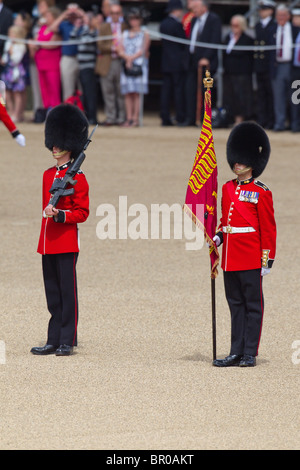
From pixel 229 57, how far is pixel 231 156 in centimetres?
1035

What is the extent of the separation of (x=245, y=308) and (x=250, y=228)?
1.52 feet

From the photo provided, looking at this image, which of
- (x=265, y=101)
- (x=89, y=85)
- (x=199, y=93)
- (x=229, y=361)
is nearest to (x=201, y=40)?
(x=199, y=93)

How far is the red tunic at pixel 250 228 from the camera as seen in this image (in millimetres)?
5789

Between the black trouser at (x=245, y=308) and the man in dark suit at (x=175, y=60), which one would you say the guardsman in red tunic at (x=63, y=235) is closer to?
the black trouser at (x=245, y=308)

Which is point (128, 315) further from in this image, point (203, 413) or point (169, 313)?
point (203, 413)

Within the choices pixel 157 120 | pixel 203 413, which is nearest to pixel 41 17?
pixel 157 120

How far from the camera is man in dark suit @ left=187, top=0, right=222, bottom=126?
15.9m

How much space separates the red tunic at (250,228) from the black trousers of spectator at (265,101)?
33.7ft

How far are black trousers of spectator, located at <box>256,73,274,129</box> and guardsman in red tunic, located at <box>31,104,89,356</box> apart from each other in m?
10.1

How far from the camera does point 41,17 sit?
17.0 meters

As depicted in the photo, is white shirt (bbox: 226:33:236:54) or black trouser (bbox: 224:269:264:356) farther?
white shirt (bbox: 226:33:236:54)

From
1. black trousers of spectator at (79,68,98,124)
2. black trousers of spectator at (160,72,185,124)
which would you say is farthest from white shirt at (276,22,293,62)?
black trousers of spectator at (79,68,98,124)

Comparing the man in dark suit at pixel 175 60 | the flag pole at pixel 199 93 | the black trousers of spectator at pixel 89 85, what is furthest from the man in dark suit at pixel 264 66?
the black trousers of spectator at pixel 89 85

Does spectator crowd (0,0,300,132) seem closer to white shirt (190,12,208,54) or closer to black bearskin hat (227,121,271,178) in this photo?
white shirt (190,12,208,54)
